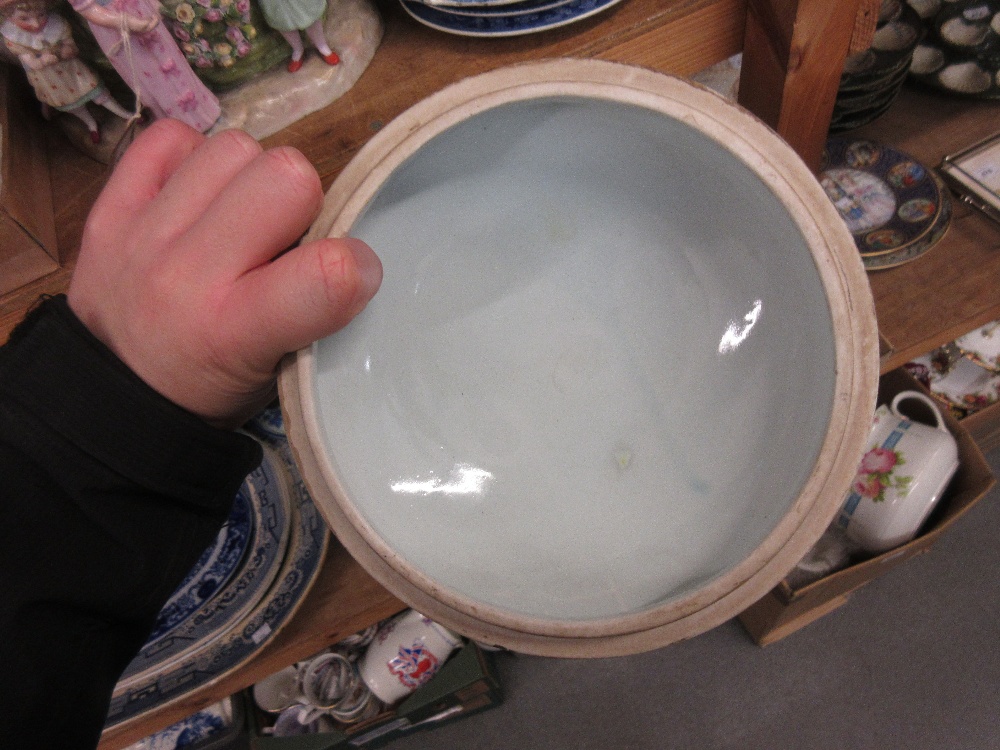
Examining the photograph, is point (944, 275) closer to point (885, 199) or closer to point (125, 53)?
point (885, 199)

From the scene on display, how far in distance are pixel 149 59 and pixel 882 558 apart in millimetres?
931

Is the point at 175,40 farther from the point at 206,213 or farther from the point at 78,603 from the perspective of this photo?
the point at 78,603

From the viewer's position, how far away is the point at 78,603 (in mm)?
358

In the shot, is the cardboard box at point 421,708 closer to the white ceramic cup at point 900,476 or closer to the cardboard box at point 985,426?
the white ceramic cup at point 900,476

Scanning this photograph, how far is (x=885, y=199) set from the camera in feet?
2.73

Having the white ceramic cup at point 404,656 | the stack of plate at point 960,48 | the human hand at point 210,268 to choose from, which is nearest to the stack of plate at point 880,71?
the stack of plate at point 960,48

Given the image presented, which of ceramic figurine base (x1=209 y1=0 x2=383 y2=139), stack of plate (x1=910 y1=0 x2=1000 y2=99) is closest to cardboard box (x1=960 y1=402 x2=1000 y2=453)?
stack of plate (x1=910 y1=0 x2=1000 y2=99)

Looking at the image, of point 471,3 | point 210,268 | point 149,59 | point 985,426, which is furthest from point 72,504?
point 985,426

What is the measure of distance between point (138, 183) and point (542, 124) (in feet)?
0.69

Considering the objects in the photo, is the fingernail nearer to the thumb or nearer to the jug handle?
the thumb

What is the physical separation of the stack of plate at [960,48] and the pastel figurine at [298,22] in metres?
0.79

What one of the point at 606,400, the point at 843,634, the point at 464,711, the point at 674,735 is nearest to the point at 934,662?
the point at 843,634

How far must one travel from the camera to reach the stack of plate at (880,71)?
2.55 feet

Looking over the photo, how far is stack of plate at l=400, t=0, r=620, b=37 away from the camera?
42cm
